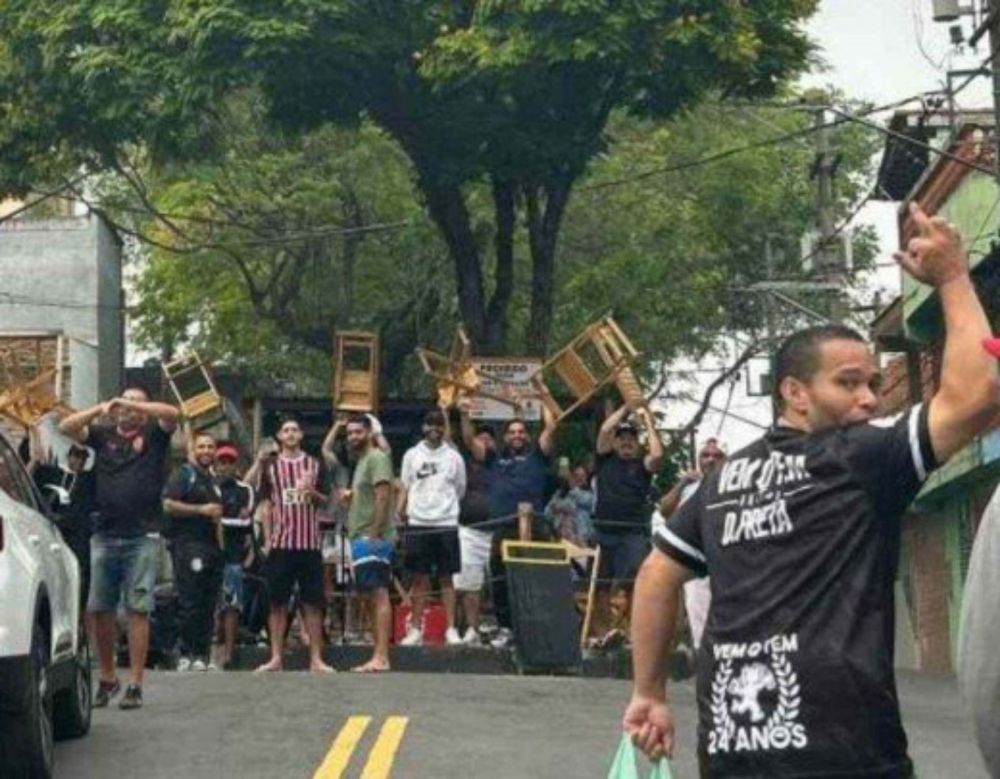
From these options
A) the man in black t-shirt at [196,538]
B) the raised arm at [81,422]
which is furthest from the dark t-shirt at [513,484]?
the raised arm at [81,422]

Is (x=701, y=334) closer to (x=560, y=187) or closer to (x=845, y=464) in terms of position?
(x=560, y=187)

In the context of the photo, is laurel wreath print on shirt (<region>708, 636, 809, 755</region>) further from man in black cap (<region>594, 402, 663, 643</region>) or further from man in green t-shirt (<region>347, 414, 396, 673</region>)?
man in black cap (<region>594, 402, 663, 643</region>)

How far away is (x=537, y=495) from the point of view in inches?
758

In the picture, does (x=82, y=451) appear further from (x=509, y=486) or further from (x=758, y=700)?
(x=758, y=700)

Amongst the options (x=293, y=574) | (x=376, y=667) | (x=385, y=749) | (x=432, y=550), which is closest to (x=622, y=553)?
(x=432, y=550)

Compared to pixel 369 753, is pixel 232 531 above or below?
above

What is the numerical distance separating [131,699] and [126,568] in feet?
2.63

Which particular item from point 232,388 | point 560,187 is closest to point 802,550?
point 560,187

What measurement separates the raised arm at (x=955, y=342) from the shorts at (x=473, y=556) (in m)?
13.7

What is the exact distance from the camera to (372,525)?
17266 mm

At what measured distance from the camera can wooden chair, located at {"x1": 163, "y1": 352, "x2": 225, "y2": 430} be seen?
27.0 m

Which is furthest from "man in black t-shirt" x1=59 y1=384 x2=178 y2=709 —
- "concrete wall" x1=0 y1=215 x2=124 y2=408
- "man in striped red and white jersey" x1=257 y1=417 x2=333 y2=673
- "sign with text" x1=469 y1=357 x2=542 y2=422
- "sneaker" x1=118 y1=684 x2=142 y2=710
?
"concrete wall" x1=0 y1=215 x2=124 y2=408

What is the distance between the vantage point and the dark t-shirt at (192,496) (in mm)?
17484

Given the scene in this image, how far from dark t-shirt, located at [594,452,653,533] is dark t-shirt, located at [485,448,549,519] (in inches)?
29.8
